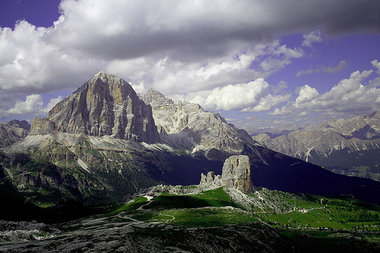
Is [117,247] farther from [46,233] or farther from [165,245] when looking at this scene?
[46,233]

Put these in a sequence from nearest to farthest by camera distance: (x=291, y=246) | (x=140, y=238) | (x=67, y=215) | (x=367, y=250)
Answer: (x=140, y=238)
(x=291, y=246)
(x=367, y=250)
(x=67, y=215)

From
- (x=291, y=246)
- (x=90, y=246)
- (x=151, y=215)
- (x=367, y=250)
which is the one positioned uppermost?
(x=90, y=246)

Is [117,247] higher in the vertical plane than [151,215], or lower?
higher

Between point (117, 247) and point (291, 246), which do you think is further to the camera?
point (291, 246)

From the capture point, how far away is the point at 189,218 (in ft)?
505

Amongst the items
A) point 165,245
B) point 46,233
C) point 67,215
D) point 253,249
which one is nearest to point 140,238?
point 165,245

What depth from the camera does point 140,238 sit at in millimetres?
73438

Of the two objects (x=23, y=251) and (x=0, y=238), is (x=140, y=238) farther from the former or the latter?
(x=0, y=238)

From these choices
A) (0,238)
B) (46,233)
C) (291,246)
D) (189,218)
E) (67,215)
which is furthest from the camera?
(67,215)

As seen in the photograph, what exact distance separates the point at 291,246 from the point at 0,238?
11786 cm

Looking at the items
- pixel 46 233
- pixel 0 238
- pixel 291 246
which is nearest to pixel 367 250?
pixel 291 246

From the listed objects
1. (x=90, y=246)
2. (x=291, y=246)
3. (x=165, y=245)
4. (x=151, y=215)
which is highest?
(x=90, y=246)

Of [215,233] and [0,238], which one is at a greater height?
[0,238]

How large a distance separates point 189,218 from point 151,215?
2440 cm
